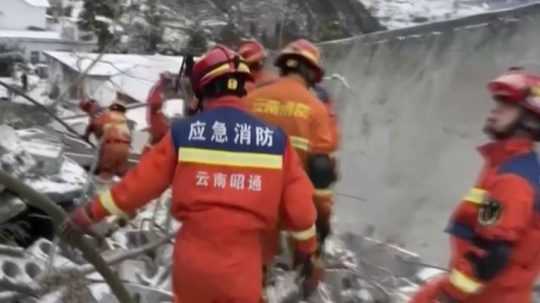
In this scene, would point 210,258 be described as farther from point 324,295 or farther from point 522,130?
point 324,295

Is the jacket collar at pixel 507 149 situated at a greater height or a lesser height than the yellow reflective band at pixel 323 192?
greater

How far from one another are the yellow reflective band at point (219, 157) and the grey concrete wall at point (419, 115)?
15.3 ft

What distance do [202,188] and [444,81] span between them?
216 inches

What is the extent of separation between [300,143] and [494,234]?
6.64 ft

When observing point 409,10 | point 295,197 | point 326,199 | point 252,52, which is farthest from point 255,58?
point 409,10

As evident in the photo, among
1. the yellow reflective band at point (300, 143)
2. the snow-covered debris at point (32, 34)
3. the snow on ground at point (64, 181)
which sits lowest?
the snow-covered debris at point (32, 34)

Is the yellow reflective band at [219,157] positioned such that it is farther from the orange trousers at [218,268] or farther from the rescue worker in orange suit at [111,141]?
the rescue worker in orange suit at [111,141]

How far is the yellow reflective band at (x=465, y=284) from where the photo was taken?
3463mm

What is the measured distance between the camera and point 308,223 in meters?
3.96

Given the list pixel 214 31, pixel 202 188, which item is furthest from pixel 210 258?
pixel 214 31

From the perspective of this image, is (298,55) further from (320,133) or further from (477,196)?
(477,196)

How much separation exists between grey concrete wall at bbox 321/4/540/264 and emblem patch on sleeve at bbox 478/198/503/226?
479cm

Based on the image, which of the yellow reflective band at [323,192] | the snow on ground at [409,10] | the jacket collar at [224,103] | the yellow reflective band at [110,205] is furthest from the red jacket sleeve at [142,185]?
the snow on ground at [409,10]

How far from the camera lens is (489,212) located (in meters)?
3.43
